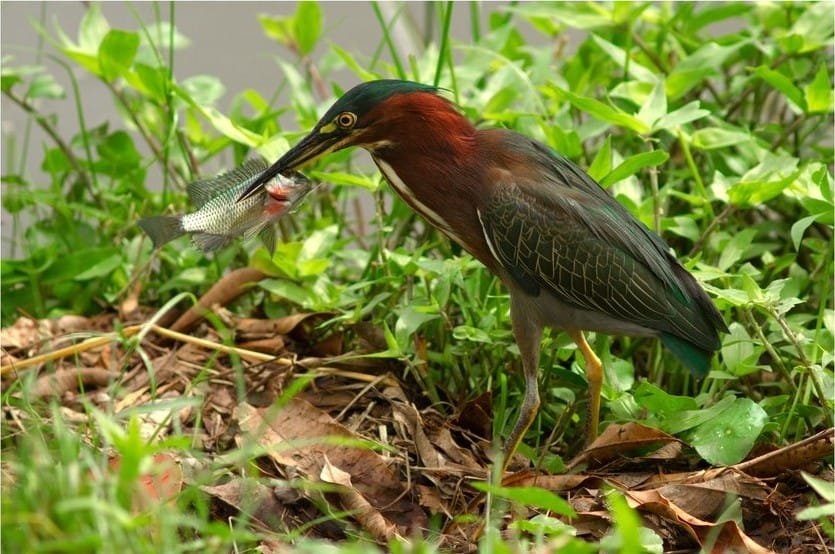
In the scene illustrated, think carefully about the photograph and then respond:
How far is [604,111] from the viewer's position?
2818 millimetres

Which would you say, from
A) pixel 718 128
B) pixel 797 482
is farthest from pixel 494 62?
pixel 797 482

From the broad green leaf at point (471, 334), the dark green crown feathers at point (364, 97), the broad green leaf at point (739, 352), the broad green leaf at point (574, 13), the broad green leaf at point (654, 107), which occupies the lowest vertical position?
the broad green leaf at point (739, 352)

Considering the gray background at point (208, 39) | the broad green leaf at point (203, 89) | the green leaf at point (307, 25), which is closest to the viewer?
the broad green leaf at point (203, 89)

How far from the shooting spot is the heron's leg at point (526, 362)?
2518 millimetres

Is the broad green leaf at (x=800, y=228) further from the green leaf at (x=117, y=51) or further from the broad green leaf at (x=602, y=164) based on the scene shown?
the green leaf at (x=117, y=51)

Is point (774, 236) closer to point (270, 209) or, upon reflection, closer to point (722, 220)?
point (722, 220)

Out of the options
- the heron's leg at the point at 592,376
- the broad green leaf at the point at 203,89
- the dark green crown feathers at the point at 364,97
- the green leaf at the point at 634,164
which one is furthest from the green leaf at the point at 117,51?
the heron's leg at the point at 592,376

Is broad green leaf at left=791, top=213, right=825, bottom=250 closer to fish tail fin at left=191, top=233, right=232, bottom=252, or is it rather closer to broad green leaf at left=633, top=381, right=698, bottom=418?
broad green leaf at left=633, top=381, right=698, bottom=418

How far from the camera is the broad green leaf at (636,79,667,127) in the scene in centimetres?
287

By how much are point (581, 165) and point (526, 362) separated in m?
0.98

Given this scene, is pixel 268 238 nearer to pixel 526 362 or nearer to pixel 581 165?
pixel 526 362

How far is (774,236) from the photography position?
330 centimetres

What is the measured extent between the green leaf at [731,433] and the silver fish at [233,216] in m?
0.98

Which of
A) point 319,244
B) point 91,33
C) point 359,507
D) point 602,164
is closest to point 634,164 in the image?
point 602,164
